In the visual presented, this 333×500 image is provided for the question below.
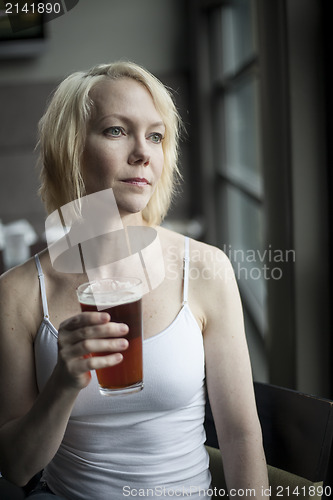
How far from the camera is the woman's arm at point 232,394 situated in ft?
2.79

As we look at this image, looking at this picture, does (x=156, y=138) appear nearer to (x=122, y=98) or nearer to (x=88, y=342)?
(x=122, y=98)

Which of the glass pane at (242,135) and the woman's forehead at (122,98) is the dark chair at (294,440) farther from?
the glass pane at (242,135)

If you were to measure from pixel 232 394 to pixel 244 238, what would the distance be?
270 cm

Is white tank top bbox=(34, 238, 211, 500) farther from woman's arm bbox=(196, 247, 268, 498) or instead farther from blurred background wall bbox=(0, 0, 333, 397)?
blurred background wall bbox=(0, 0, 333, 397)

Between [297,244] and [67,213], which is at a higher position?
[67,213]

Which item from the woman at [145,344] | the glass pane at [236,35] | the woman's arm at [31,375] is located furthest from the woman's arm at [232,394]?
the glass pane at [236,35]

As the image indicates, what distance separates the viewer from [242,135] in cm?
326

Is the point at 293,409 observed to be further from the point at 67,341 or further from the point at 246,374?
the point at 67,341

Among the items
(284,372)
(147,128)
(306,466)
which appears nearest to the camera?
(147,128)

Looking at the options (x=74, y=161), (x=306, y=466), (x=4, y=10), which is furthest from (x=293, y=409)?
(x=4, y=10)

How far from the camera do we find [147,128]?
0.76 metres

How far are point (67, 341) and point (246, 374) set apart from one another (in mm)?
359

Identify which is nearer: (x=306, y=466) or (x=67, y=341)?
(x=67, y=341)

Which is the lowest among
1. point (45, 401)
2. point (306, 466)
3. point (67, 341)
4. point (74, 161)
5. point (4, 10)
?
point (306, 466)
